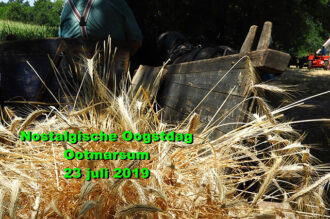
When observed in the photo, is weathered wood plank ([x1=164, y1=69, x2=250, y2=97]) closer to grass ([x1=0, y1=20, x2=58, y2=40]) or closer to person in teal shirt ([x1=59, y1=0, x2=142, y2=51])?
person in teal shirt ([x1=59, y1=0, x2=142, y2=51])

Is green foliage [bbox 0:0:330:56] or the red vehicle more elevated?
the red vehicle

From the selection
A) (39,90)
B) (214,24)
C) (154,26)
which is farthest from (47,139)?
(214,24)

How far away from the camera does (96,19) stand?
7.98 ft

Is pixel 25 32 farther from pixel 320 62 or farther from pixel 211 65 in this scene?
pixel 320 62

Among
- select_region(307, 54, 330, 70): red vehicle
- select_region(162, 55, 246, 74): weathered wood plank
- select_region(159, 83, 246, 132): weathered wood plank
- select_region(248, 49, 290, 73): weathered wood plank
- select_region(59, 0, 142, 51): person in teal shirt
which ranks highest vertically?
select_region(307, 54, 330, 70): red vehicle

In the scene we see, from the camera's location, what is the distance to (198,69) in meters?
1.71

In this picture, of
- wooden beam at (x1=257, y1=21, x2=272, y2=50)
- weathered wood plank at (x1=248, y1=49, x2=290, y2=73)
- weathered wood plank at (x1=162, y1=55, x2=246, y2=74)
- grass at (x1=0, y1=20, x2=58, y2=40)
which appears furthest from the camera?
grass at (x1=0, y1=20, x2=58, y2=40)

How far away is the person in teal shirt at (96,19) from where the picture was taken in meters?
2.41

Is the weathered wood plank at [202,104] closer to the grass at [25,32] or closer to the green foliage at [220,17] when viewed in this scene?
the grass at [25,32]

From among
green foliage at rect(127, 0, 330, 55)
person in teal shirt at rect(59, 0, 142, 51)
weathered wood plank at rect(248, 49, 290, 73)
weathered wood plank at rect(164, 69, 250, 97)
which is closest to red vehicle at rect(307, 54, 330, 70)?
green foliage at rect(127, 0, 330, 55)

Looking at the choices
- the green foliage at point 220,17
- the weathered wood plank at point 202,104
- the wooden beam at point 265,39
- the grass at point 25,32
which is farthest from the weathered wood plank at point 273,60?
the green foliage at point 220,17

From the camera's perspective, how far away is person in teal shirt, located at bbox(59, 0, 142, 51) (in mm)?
2408

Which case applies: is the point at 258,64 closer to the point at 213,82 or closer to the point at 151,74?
the point at 213,82

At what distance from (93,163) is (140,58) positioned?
418cm
